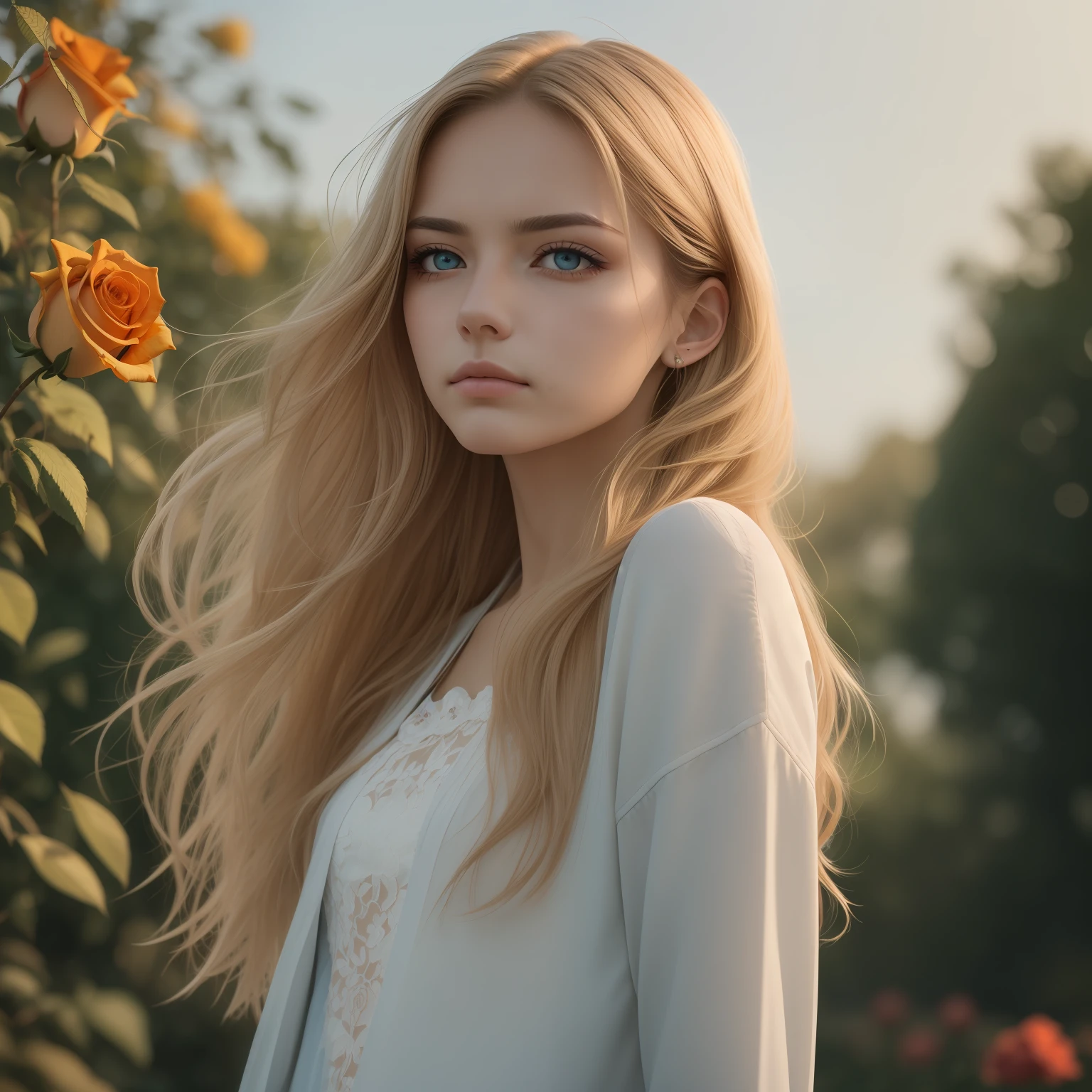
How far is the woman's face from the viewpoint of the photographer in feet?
4.10

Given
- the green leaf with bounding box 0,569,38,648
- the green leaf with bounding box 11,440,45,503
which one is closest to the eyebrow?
the green leaf with bounding box 11,440,45,503

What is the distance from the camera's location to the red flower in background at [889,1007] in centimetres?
441

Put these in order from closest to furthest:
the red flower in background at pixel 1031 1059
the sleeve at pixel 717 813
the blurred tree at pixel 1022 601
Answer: the sleeve at pixel 717 813
the red flower in background at pixel 1031 1059
the blurred tree at pixel 1022 601

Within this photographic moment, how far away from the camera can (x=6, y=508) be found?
1170mm

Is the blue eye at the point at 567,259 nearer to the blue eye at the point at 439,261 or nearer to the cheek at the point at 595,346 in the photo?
the cheek at the point at 595,346

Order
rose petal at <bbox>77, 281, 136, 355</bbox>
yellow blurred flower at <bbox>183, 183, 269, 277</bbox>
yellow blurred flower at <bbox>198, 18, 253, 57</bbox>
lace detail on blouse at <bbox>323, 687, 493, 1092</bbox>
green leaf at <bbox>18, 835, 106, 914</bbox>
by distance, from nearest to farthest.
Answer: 1. rose petal at <bbox>77, 281, 136, 355</bbox>
2. lace detail on blouse at <bbox>323, 687, 493, 1092</bbox>
3. green leaf at <bbox>18, 835, 106, 914</bbox>
4. yellow blurred flower at <bbox>198, 18, 253, 57</bbox>
5. yellow blurred flower at <bbox>183, 183, 269, 277</bbox>

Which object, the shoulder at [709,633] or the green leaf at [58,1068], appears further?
the green leaf at [58,1068]

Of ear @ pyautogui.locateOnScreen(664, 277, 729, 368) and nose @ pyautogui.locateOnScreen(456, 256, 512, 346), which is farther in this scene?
ear @ pyautogui.locateOnScreen(664, 277, 729, 368)

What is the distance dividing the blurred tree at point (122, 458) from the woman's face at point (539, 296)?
21.6 inches

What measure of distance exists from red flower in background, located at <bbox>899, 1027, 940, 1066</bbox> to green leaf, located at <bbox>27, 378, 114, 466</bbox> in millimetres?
3662

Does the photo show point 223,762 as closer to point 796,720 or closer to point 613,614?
point 613,614

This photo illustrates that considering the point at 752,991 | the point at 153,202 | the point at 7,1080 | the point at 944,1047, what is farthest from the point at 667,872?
the point at 944,1047

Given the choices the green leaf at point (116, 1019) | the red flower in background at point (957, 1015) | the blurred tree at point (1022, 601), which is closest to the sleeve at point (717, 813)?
the green leaf at point (116, 1019)

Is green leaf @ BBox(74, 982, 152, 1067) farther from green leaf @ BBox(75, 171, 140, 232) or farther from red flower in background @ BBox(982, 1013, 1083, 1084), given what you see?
red flower in background @ BBox(982, 1013, 1083, 1084)
